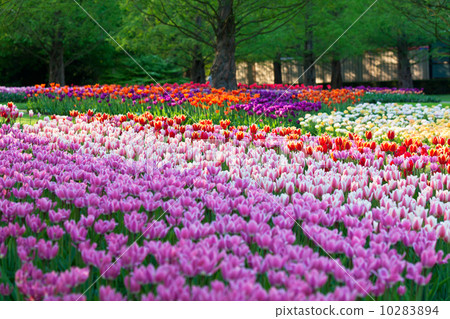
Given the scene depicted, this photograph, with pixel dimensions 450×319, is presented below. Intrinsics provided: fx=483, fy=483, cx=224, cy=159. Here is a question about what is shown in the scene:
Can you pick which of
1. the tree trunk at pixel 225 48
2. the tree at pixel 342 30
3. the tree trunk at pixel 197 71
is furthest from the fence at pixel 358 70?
the tree trunk at pixel 225 48

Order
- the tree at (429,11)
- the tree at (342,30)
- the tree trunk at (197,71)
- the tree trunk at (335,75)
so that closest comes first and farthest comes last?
the tree at (429,11)
the tree at (342,30)
the tree trunk at (197,71)
the tree trunk at (335,75)

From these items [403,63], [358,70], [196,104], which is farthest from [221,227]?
[358,70]

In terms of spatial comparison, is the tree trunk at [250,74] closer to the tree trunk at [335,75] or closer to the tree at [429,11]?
the tree trunk at [335,75]

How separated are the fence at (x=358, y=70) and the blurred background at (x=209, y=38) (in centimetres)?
9

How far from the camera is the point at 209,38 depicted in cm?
1866

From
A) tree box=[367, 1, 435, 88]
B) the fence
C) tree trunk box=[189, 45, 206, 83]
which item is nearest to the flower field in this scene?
tree trunk box=[189, 45, 206, 83]

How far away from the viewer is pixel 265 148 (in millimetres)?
6504

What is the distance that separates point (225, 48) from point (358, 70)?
2732 centimetres

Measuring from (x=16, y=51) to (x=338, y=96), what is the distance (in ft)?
77.1

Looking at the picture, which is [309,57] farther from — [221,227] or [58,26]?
[221,227]

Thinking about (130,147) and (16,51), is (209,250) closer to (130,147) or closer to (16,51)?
(130,147)

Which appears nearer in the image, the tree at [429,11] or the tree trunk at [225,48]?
the tree at [429,11]

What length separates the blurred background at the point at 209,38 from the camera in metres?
16.2
